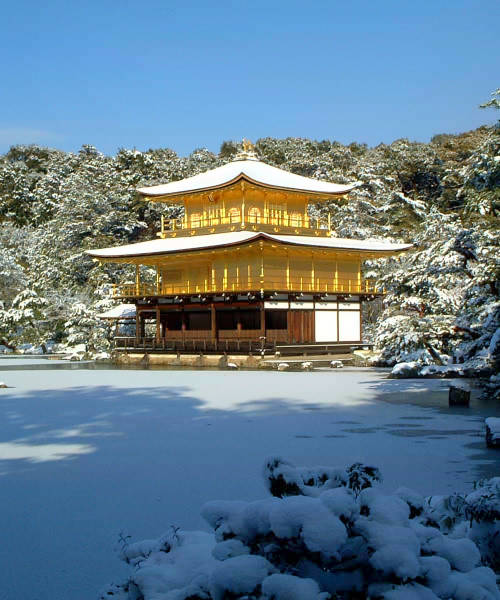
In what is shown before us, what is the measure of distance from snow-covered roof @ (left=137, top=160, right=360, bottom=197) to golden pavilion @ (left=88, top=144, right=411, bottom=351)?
8 centimetres

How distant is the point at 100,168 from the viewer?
59.5m

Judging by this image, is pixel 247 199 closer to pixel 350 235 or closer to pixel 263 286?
pixel 263 286

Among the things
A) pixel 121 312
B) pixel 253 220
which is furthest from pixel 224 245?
pixel 121 312

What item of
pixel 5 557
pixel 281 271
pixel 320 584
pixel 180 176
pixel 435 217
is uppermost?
pixel 180 176

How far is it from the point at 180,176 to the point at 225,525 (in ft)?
200

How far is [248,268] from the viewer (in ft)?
111

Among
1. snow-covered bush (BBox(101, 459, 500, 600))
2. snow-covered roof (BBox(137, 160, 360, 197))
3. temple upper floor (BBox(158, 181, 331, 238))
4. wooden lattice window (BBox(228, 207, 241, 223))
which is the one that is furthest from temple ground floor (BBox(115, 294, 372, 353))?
snow-covered bush (BBox(101, 459, 500, 600))

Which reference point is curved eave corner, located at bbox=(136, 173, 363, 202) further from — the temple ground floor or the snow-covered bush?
the snow-covered bush

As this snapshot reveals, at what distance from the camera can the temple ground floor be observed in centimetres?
3231

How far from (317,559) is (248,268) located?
101ft

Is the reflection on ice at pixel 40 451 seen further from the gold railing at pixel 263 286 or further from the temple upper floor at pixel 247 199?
the temple upper floor at pixel 247 199

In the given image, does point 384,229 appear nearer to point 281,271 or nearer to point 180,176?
point 281,271

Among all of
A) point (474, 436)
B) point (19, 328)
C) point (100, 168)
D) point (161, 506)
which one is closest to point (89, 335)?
point (19, 328)

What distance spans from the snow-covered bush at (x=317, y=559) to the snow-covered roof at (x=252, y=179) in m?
32.1
